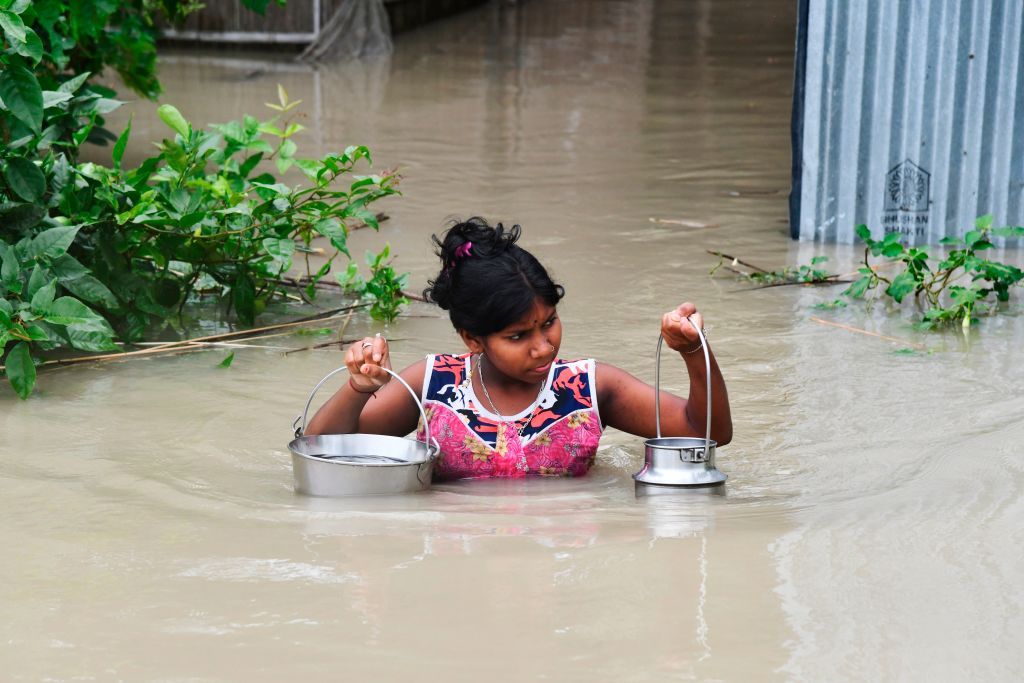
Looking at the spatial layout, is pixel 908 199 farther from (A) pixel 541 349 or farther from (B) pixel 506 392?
(A) pixel 541 349

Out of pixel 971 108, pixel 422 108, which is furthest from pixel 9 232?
pixel 422 108

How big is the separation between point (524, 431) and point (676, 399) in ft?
1.34

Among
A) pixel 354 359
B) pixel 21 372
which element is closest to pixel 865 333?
pixel 354 359

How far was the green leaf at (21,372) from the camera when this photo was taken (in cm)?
394

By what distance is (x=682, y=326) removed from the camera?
2.93 meters

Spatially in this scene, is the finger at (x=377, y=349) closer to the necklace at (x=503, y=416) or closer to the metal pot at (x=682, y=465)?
the necklace at (x=503, y=416)

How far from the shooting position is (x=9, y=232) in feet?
14.6

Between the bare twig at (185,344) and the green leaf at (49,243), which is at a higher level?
the green leaf at (49,243)

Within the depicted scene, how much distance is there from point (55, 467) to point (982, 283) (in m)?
4.13

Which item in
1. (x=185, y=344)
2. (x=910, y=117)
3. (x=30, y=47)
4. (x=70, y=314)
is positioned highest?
(x=30, y=47)

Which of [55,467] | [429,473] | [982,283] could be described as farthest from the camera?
[982,283]

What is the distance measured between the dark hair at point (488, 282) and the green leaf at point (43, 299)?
1.39 meters

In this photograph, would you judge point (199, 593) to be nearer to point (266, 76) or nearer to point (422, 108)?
point (422, 108)

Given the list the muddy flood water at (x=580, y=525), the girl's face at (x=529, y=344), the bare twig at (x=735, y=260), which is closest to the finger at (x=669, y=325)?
the girl's face at (x=529, y=344)
